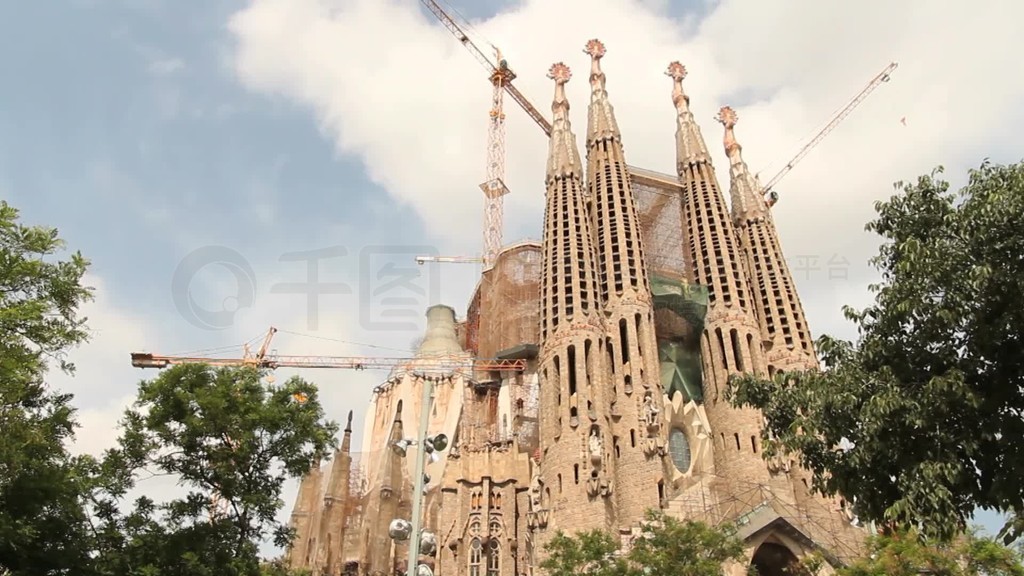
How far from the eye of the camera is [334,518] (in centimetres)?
4806

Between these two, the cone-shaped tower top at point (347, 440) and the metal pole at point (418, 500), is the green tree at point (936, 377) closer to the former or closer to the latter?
the metal pole at point (418, 500)

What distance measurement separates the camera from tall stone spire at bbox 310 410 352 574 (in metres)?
46.1

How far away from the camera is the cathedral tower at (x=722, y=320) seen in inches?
1468

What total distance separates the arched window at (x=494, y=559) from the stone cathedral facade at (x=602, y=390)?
0.10 metres

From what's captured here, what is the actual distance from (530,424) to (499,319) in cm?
788

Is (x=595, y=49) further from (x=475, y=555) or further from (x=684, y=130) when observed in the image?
(x=475, y=555)

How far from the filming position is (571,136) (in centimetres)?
4916

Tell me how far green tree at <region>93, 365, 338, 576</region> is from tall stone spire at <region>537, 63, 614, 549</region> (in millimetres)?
16439

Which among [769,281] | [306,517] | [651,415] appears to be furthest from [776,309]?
[306,517]

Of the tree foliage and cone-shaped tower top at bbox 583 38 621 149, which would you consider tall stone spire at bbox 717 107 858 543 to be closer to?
cone-shaped tower top at bbox 583 38 621 149

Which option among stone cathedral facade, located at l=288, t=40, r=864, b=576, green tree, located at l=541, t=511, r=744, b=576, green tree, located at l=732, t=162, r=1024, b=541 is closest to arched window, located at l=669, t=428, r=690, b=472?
stone cathedral facade, located at l=288, t=40, r=864, b=576

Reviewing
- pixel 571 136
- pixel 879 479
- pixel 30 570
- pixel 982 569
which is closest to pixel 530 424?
pixel 571 136

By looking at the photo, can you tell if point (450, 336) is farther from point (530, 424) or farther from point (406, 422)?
point (530, 424)

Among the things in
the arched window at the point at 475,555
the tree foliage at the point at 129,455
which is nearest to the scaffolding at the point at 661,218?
the arched window at the point at 475,555
